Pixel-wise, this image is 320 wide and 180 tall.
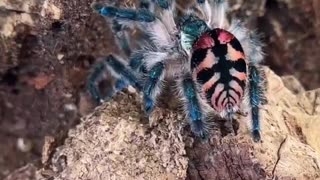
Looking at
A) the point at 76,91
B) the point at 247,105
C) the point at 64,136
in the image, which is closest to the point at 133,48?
the point at 76,91

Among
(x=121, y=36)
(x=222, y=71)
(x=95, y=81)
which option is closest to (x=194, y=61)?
(x=222, y=71)

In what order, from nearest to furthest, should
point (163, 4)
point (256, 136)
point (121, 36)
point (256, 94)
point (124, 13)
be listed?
1. point (256, 136)
2. point (256, 94)
3. point (124, 13)
4. point (163, 4)
5. point (121, 36)

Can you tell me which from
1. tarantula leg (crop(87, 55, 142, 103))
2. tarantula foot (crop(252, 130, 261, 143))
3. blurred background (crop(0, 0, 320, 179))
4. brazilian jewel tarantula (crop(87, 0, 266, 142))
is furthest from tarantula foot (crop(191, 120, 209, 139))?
blurred background (crop(0, 0, 320, 179))

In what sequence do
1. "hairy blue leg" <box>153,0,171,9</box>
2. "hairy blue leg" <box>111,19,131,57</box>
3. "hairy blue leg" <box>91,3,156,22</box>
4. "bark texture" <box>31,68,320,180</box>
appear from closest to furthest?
1. "bark texture" <box>31,68,320,180</box>
2. "hairy blue leg" <box>91,3,156,22</box>
3. "hairy blue leg" <box>153,0,171,9</box>
4. "hairy blue leg" <box>111,19,131,57</box>

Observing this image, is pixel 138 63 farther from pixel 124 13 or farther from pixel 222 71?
pixel 222 71

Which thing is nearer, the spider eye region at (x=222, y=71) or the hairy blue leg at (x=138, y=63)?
the spider eye region at (x=222, y=71)

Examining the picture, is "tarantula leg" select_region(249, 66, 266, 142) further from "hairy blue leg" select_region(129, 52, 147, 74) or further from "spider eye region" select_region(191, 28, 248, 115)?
"hairy blue leg" select_region(129, 52, 147, 74)

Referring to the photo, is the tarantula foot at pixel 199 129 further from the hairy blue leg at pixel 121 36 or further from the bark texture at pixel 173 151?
the hairy blue leg at pixel 121 36

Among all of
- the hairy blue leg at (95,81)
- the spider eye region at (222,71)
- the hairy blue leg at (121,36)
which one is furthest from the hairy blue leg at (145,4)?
the spider eye region at (222,71)
